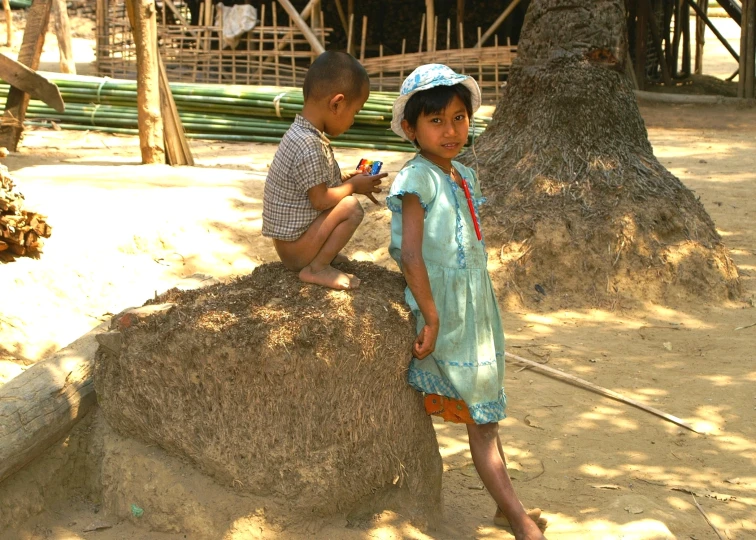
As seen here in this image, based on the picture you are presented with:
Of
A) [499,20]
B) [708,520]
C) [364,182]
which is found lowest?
[708,520]

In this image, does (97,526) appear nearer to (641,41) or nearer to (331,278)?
(331,278)

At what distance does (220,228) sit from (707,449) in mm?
3946

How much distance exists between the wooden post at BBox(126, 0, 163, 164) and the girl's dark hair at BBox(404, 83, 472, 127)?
19.5ft

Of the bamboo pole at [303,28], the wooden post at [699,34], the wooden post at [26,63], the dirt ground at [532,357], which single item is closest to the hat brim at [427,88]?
the dirt ground at [532,357]

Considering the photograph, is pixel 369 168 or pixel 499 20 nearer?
pixel 369 168

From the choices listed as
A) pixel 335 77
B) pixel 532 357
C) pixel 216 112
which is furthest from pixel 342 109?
pixel 216 112

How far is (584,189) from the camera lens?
6078 millimetres

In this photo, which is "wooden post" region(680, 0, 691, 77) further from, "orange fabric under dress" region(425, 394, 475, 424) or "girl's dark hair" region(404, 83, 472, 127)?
"orange fabric under dress" region(425, 394, 475, 424)

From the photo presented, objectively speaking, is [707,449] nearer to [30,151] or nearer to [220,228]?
[220,228]

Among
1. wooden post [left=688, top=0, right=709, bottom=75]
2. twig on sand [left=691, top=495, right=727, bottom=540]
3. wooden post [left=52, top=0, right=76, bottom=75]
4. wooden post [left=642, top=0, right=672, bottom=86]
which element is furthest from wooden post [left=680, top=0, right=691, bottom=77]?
twig on sand [left=691, top=495, right=727, bottom=540]

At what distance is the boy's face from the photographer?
2.94 metres

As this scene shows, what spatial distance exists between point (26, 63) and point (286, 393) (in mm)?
7814

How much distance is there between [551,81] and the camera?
6316 millimetres

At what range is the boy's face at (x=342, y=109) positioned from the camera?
9.63 ft
